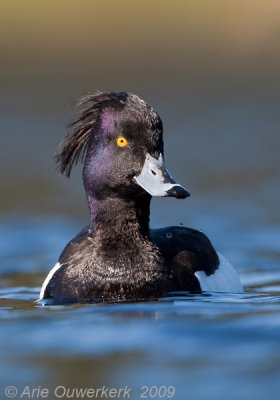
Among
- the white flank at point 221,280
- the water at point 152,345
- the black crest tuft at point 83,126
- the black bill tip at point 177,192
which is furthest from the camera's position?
the white flank at point 221,280

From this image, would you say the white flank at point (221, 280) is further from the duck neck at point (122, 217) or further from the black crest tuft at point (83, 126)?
the black crest tuft at point (83, 126)

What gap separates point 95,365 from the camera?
5.55 metres

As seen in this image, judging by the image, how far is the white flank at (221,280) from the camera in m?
8.29

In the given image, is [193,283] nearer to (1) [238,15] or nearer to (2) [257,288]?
(2) [257,288]

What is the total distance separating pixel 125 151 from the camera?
773 cm

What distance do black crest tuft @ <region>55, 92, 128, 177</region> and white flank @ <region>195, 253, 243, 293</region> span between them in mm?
1378

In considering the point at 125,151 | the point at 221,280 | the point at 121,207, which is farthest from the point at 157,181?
the point at 221,280

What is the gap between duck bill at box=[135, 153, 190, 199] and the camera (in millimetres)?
7391

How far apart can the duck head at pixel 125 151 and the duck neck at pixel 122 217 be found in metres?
0.07

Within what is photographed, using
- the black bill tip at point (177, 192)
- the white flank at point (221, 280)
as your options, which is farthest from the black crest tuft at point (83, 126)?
the white flank at point (221, 280)

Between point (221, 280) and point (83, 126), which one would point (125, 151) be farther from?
point (221, 280)

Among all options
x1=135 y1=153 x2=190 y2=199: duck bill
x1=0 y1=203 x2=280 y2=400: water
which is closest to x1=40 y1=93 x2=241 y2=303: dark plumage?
x1=135 y1=153 x2=190 y2=199: duck bill

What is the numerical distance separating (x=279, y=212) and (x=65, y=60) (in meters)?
8.21

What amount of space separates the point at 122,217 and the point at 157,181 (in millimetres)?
589
